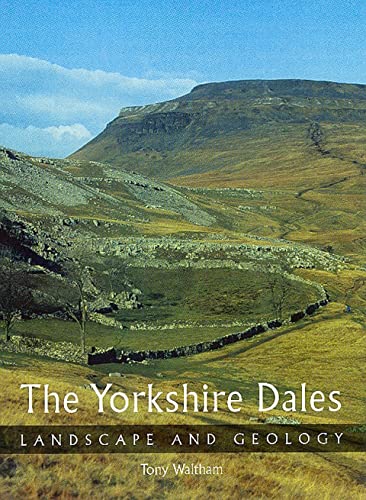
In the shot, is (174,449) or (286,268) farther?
(286,268)

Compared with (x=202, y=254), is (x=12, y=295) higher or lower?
lower

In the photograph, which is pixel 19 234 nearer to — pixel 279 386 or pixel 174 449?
pixel 279 386

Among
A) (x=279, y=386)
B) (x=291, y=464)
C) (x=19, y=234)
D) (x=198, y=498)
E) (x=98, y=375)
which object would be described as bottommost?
(x=279, y=386)

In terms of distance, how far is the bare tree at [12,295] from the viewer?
67000 millimetres

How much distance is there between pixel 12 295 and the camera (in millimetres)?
72812

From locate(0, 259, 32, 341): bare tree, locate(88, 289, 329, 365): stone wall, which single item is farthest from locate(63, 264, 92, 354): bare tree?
locate(88, 289, 329, 365): stone wall

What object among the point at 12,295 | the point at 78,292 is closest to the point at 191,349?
the point at 12,295

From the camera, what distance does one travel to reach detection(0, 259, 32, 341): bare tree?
67000 millimetres

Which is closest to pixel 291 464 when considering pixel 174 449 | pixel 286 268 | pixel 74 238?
pixel 174 449

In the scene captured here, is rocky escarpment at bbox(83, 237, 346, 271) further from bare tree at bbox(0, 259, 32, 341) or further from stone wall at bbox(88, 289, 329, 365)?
bare tree at bbox(0, 259, 32, 341)

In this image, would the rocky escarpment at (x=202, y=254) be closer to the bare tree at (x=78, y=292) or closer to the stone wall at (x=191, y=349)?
the bare tree at (x=78, y=292)

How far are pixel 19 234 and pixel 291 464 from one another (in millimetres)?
92058

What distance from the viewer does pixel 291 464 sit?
23.0 meters

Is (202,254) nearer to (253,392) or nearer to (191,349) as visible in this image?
(191,349)
